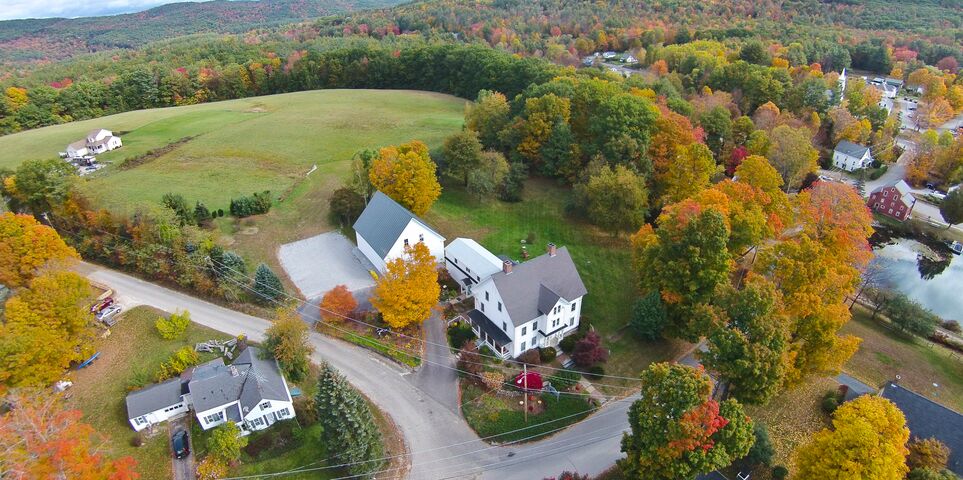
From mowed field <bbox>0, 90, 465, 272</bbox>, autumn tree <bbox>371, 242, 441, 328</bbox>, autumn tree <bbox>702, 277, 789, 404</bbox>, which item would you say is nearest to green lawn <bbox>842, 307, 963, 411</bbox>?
autumn tree <bbox>702, 277, 789, 404</bbox>

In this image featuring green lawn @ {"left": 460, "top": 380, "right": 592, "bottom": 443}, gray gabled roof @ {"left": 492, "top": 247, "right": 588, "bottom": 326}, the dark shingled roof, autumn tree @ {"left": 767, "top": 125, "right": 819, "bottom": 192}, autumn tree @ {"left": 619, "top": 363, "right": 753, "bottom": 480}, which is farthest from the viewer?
autumn tree @ {"left": 767, "top": 125, "right": 819, "bottom": 192}

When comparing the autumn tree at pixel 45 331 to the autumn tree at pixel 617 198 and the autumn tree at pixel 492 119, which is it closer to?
the autumn tree at pixel 617 198

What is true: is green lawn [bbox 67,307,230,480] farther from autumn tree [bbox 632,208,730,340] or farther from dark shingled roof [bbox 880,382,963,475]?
dark shingled roof [bbox 880,382,963,475]

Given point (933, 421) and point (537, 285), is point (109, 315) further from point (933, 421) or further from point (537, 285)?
point (933, 421)

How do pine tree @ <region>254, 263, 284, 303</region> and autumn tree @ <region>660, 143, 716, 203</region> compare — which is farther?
autumn tree @ <region>660, 143, 716, 203</region>

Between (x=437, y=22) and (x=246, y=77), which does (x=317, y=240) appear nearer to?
(x=246, y=77)

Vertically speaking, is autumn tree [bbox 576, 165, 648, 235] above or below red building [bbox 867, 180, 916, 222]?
above

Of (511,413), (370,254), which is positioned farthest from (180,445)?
(370,254)

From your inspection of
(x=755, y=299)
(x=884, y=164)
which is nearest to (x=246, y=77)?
(x=755, y=299)
